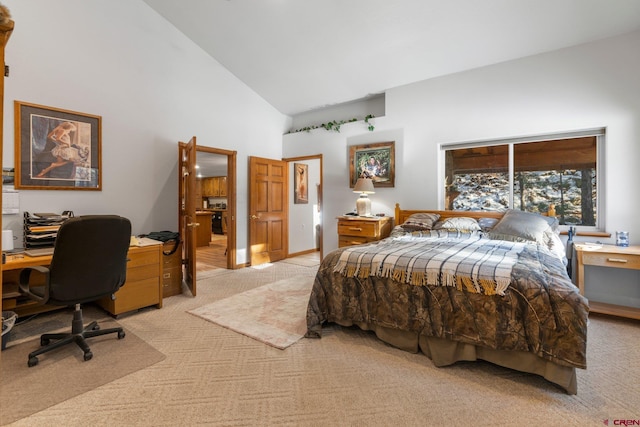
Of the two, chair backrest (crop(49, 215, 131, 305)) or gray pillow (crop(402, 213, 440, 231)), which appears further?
gray pillow (crop(402, 213, 440, 231))

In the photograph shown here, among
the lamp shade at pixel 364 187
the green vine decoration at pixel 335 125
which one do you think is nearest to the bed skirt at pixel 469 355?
the lamp shade at pixel 364 187

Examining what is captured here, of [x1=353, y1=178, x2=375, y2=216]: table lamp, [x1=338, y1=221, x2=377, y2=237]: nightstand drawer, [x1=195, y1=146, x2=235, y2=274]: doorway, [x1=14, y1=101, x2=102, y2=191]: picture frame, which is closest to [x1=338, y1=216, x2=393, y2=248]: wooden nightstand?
[x1=338, y1=221, x2=377, y2=237]: nightstand drawer

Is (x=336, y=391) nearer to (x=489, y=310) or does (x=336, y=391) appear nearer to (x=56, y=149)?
(x=489, y=310)

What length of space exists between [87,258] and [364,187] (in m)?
3.45

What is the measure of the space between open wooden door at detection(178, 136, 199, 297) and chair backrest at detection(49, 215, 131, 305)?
43.3 inches

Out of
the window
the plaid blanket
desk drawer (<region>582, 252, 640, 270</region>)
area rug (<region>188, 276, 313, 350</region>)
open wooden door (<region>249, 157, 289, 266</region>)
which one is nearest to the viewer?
the plaid blanket

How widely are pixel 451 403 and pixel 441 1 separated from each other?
357 cm

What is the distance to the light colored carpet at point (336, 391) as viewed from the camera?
171 centimetres

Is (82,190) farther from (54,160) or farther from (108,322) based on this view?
(108,322)

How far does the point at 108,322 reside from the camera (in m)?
3.00

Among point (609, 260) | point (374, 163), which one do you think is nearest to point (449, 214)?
point (374, 163)

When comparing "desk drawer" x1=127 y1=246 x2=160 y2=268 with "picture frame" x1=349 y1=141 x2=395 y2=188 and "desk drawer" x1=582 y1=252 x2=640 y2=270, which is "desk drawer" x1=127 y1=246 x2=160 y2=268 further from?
"desk drawer" x1=582 y1=252 x2=640 y2=270

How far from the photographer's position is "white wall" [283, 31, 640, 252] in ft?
10.9

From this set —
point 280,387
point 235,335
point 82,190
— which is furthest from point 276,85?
point 280,387
